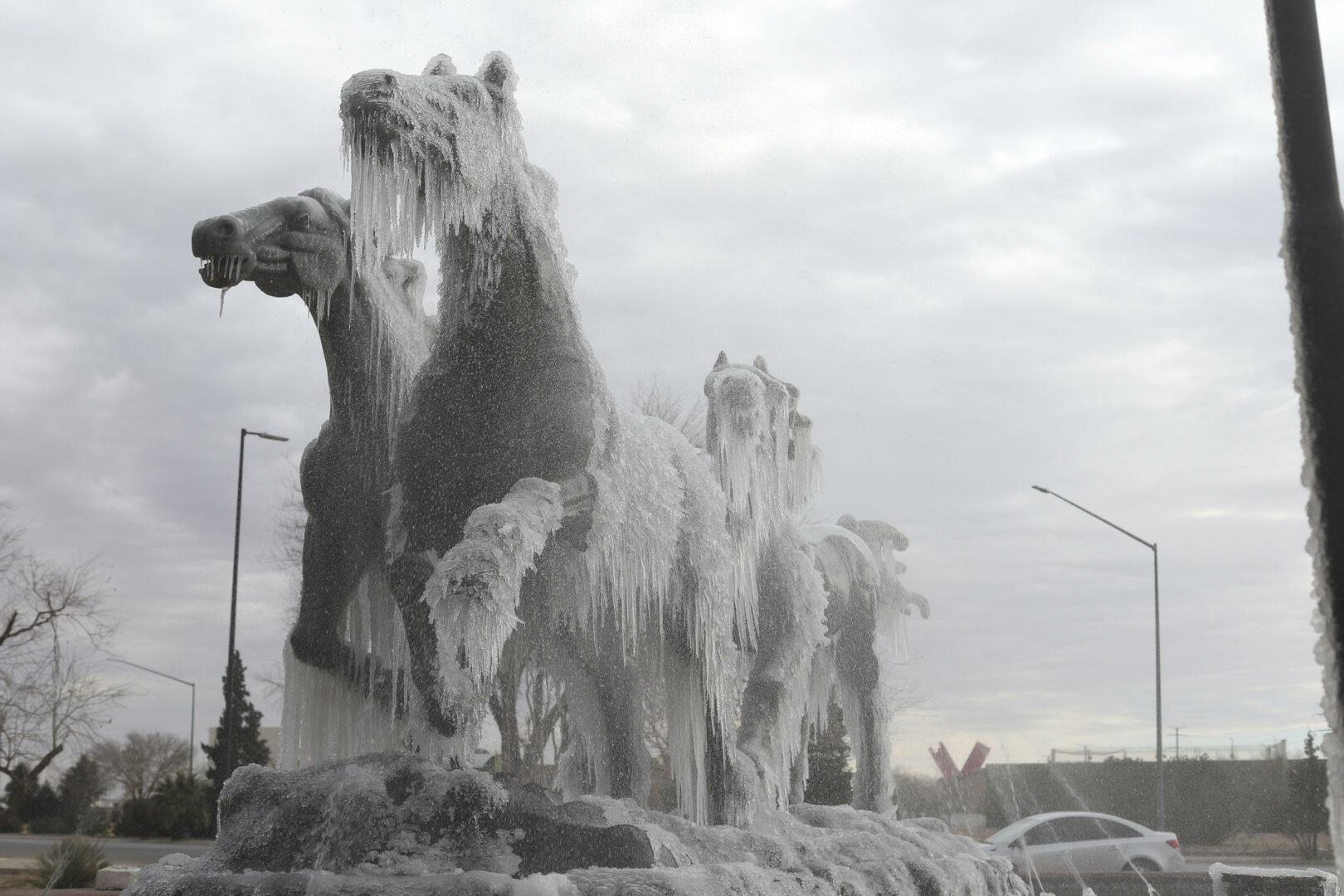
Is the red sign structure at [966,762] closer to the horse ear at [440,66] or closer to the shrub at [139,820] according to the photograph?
the horse ear at [440,66]

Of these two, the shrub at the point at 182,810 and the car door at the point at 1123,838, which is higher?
the car door at the point at 1123,838

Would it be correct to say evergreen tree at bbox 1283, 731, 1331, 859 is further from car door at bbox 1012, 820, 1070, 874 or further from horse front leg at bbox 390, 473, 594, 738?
horse front leg at bbox 390, 473, 594, 738

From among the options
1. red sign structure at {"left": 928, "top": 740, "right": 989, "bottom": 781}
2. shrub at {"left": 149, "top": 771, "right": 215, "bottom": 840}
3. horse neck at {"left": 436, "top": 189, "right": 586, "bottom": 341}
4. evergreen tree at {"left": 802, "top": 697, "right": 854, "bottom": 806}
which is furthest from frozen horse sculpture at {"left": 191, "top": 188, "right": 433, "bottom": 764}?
shrub at {"left": 149, "top": 771, "right": 215, "bottom": 840}

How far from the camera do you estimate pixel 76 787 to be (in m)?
37.3

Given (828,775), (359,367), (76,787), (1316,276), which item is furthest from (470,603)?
(76,787)

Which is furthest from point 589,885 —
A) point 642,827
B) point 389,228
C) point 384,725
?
point 389,228

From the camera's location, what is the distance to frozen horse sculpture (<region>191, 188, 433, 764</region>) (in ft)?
20.2

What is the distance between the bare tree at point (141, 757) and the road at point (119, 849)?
12778 millimetres

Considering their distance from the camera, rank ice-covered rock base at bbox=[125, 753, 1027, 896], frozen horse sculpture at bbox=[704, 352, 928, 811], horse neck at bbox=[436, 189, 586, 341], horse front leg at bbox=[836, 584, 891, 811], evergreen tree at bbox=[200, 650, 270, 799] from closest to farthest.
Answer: ice-covered rock base at bbox=[125, 753, 1027, 896] → horse neck at bbox=[436, 189, 586, 341] → frozen horse sculpture at bbox=[704, 352, 928, 811] → horse front leg at bbox=[836, 584, 891, 811] → evergreen tree at bbox=[200, 650, 270, 799]

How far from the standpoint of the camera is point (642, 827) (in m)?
5.04

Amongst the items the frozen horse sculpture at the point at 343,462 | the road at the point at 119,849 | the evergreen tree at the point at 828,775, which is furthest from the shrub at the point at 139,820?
the frozen horse sculpture at the point at 343,462

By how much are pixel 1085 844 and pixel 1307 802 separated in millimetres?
11307

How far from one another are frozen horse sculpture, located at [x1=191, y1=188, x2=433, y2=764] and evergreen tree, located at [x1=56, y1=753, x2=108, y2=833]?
33231mm

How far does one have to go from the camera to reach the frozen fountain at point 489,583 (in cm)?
487
